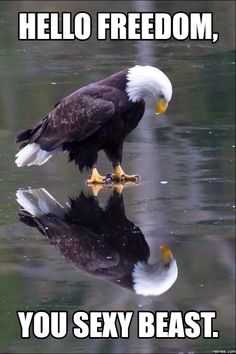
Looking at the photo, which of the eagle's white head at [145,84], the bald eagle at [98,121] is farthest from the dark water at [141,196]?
the eagle's white head at [145,84]

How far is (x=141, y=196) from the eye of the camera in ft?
40.1

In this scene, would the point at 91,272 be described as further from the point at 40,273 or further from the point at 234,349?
the point at 234,349

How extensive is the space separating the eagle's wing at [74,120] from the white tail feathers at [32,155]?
0.09 meters

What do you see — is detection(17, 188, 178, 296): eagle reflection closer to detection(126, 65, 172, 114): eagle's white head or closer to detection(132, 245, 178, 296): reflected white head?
detection(132, 245, 178, 296): reflected white head

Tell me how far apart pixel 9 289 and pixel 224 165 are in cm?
389

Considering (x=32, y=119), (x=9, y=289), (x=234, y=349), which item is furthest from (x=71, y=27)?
(x=234, y=349)

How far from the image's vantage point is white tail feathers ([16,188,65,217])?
38.6 ft

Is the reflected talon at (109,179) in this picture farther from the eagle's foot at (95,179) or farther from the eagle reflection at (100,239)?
the eagle reflection at (100,239)

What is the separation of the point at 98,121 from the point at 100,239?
5.63 feet

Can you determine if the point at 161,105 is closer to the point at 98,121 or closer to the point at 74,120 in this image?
the point at 98,121

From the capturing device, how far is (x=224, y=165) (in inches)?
520

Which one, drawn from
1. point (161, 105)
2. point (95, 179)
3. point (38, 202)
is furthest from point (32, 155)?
point (161, 105)

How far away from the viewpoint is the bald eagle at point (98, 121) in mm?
12133

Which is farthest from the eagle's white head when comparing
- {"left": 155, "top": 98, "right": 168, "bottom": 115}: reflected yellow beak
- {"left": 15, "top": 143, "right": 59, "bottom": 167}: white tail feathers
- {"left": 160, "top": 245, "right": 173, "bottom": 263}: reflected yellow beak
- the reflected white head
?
the reflected white head
